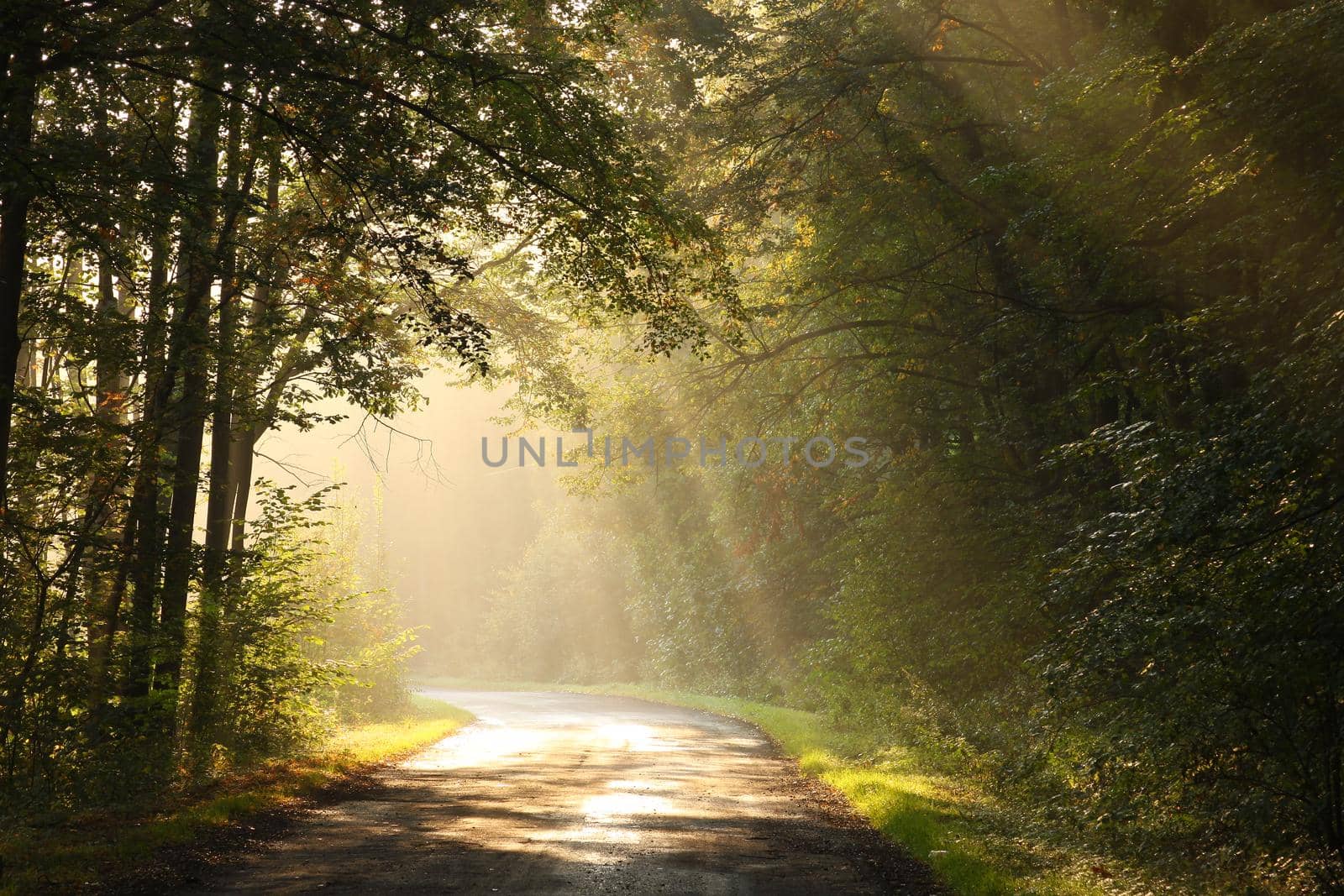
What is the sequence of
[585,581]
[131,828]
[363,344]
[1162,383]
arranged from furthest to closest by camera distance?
[585,581] → [363,344] → [1162,383] → [131,828]

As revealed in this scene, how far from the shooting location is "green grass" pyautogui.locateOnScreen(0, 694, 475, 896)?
7840 mm

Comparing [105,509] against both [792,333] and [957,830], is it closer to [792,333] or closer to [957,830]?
[957,830]

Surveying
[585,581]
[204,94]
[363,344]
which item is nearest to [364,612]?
[363,344]

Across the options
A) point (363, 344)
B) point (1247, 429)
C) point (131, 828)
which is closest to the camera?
point (1247, 429)

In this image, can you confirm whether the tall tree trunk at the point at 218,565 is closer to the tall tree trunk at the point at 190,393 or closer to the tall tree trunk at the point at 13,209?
the tall tree trunk at the point at 190,393

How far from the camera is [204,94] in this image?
11.3 metres

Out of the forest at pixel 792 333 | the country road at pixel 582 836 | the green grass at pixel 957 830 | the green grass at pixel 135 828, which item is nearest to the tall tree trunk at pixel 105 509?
the forest at pixel 792 333

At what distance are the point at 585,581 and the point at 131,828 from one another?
5274 centimetres

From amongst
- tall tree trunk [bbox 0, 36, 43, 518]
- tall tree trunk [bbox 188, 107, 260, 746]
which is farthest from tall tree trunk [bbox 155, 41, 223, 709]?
tall tree trunk [bbox 0, 36, 43, 518]

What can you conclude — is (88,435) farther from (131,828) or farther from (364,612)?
(364,612)

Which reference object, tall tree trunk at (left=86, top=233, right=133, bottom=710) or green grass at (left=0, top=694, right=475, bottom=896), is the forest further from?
green grass at (left=0, top=694, right=475, bottom=896)

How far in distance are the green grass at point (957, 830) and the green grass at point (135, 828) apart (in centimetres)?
627

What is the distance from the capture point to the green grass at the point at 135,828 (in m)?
7.84

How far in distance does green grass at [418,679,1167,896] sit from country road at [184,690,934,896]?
317 millimetres
